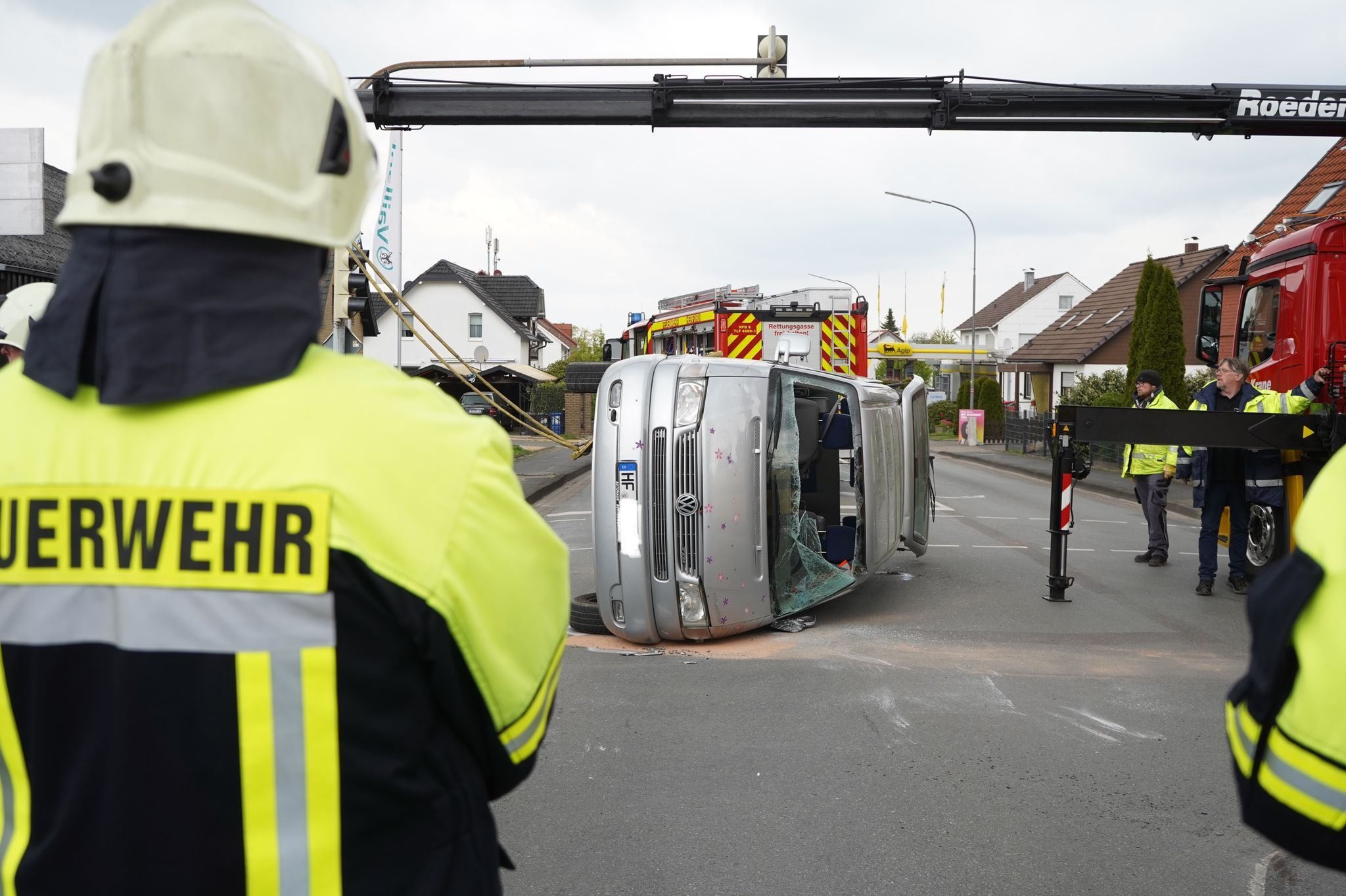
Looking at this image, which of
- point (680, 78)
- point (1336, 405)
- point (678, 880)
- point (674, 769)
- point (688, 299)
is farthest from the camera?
point (688, 299)

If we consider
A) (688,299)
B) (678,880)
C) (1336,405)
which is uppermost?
(688,299)

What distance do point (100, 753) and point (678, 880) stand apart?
2569 millimetres

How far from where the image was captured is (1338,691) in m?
1.51

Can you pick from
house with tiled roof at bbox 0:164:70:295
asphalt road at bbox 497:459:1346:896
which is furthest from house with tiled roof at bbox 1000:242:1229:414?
asphalt road at bbox 497:459:1346:896

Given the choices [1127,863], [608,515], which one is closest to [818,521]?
[608,515]

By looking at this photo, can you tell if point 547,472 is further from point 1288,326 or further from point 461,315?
point 461,315

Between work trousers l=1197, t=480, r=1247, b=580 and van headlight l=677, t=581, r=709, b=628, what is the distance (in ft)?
15.2

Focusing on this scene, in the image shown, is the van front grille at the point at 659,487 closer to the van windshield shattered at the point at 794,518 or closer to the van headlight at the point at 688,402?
the van headlight at the point at 688,402

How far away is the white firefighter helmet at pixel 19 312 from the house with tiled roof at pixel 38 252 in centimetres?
1006

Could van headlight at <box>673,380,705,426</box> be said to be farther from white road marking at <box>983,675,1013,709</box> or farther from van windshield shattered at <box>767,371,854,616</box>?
white road marking at <box>983,675,1013,709</box>

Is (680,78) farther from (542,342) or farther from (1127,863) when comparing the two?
(542,342)

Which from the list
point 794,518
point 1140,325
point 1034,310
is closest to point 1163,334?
point 1140,325

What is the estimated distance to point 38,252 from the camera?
703 inches

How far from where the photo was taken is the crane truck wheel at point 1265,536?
8828 millimetres
